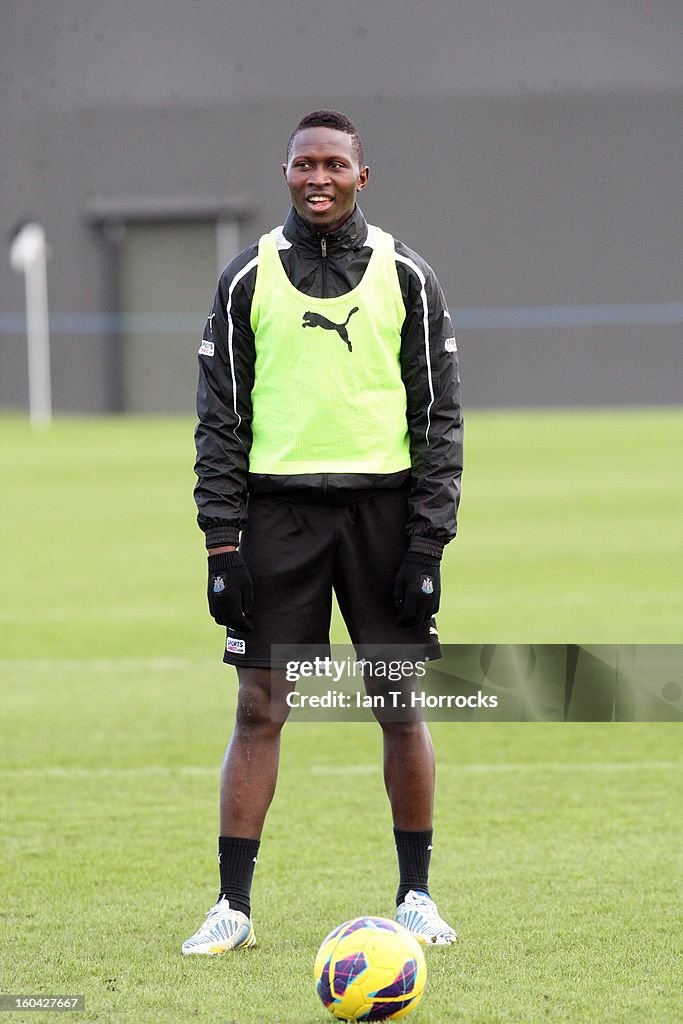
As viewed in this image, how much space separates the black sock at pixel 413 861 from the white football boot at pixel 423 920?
1.3 inches

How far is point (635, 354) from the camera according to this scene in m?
31.5

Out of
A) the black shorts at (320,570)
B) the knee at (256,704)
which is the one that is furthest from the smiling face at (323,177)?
the knee at (256,704)

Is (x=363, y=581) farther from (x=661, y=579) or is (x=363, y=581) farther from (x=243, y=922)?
(x=661, y=579)

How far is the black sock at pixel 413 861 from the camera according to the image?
14.0 feet

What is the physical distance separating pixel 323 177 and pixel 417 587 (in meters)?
1.07

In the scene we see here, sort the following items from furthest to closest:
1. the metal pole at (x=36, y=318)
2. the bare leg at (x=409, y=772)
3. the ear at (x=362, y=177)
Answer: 1. the metal pole at (x=36, y=318)
2. the bare leg at (x=409, y=772)
3. the ear at (x=362, y=177)

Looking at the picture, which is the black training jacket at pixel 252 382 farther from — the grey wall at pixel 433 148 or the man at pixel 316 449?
the grey wall at pixel 433 148

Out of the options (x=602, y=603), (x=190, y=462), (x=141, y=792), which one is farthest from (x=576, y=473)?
(x=141, y=792)

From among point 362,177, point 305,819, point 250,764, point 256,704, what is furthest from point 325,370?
point 305,819

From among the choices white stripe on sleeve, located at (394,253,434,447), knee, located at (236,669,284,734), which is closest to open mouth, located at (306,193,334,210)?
white stripe on sleeve, located at (394,253,434,447)

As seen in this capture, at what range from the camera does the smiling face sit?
3994 mm

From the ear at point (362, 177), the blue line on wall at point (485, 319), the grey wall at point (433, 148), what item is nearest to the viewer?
the ear at point (362, 177)

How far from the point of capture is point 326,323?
4.02m

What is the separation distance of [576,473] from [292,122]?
15249 millimetres
